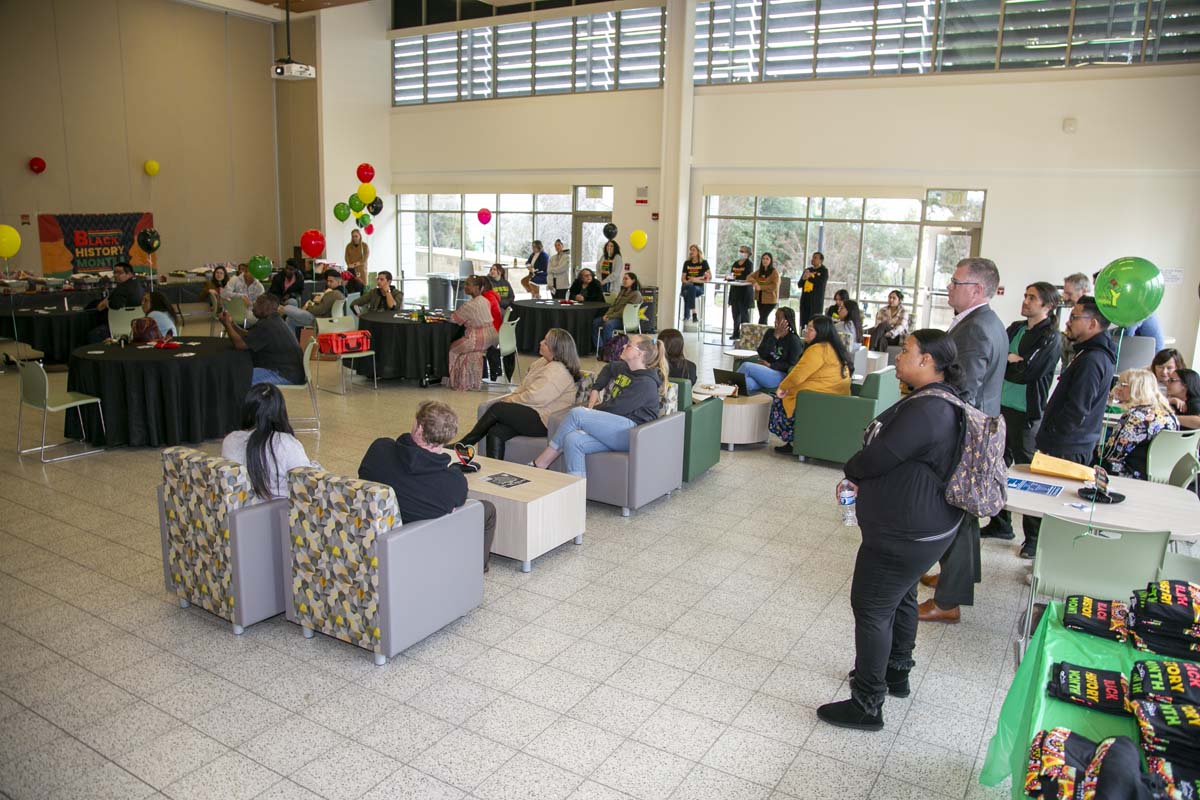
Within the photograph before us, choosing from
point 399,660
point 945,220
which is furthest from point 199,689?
point 945,220

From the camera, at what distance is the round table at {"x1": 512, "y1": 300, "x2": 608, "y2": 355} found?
12.7m

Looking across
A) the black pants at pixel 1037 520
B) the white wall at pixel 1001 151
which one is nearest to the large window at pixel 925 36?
the white wall at pixel 1001 151

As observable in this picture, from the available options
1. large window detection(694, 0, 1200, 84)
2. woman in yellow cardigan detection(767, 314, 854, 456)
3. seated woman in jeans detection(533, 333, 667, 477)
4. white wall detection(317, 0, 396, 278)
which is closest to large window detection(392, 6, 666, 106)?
white wall detection(317, 0, 396, 278)

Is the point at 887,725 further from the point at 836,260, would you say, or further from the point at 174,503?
the point at 836,260

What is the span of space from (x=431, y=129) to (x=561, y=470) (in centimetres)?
1405

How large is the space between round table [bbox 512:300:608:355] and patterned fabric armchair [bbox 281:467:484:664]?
8.57 m

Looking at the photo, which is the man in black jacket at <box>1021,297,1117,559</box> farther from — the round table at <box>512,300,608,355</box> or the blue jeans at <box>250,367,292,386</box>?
the round table at <box>512,300,608,355</box>

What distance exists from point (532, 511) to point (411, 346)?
5809mm

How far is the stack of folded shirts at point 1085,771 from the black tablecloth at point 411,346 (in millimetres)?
8705

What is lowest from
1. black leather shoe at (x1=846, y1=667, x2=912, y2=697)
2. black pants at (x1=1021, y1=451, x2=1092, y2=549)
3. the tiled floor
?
the tiled floor

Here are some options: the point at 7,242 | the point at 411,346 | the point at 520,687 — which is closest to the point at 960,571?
the point at 520,687

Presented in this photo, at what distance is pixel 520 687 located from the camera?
3.85m

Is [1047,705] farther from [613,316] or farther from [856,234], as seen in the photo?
[856,234]

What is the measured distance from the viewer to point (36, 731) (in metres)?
3.42
